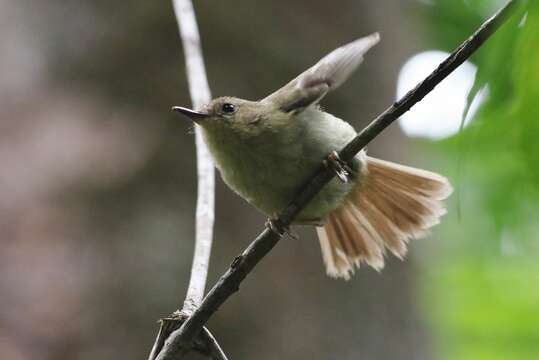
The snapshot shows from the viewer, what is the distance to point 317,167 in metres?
2.59

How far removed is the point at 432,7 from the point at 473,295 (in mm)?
2518

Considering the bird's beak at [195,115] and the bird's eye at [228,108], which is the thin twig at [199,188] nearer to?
the bird's beak at [195,115]

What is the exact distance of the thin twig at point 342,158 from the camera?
1244mm

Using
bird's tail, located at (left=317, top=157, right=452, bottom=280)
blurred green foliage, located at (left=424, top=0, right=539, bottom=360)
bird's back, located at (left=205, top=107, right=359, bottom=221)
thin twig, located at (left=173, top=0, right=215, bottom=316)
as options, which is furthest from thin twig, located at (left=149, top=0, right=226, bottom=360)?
blurred green foliage, located at (left=424, top=0, right=539, bottom=360)

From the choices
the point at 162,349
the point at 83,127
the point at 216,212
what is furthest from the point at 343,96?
the point at 162,349

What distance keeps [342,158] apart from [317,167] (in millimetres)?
824

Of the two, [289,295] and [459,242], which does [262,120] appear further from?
[459,242]

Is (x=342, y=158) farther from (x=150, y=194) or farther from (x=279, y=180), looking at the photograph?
(x=150, y=194)

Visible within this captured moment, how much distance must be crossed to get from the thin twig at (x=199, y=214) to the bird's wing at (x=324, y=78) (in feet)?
1.24

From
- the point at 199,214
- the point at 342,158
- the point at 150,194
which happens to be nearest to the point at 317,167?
A: the point at 199,214

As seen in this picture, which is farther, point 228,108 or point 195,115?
point 228,108

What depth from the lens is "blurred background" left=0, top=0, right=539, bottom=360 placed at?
343 cm

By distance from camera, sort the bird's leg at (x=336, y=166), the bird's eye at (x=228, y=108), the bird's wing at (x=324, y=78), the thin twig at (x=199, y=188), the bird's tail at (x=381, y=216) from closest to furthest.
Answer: the thin twig at (x=199, y=188)
the bird's leg at (x=336, y=166)
the bird's wing at (x=324, y=78)
the bird's eye at (x=228, y=108)
the bird's tail at (x=381, y=216)

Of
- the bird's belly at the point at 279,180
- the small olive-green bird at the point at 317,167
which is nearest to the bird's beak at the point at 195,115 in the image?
the small olive-green bird at the point at 317,167
